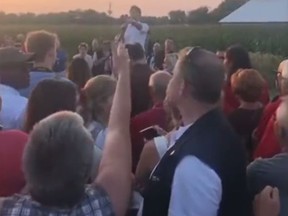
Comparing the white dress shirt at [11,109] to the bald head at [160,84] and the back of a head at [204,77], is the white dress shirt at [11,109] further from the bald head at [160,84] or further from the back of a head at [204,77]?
the back of a head at [204,77]

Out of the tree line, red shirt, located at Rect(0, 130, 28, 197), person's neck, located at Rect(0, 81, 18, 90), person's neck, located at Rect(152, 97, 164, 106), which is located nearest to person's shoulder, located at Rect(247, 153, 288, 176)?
red shirt, located at Rect(0, 130, 28, 197)

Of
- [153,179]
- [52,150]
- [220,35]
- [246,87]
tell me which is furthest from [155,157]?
[220,35]

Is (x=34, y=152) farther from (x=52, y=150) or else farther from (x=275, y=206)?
(x=275, y=206)

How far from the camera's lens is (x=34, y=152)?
3.13 m

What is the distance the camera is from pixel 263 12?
24562 mm

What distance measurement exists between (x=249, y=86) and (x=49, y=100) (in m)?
1.90

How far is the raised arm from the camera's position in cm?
333

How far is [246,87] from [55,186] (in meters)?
2.93

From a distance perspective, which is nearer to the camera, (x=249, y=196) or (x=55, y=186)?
(x=55, y=186)

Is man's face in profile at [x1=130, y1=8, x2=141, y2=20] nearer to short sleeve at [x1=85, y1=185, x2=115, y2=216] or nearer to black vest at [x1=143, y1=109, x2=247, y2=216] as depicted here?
black vest at [x1=143, y1=109, x2=247, y2=216]

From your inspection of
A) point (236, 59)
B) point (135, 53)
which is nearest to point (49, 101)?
point (135, 53)

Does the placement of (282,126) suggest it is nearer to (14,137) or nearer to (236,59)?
(14,137)

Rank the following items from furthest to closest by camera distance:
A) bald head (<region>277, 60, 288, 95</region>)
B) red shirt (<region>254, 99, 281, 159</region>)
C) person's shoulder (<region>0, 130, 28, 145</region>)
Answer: bald head (<region>277, 60, 288, 95</region>)
red shirt (<region>254, 99, 281, 159</region>)
person's shoulder (<region>0, 130, 28, 145</region>)

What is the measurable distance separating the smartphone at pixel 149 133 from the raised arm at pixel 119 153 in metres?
1.27
